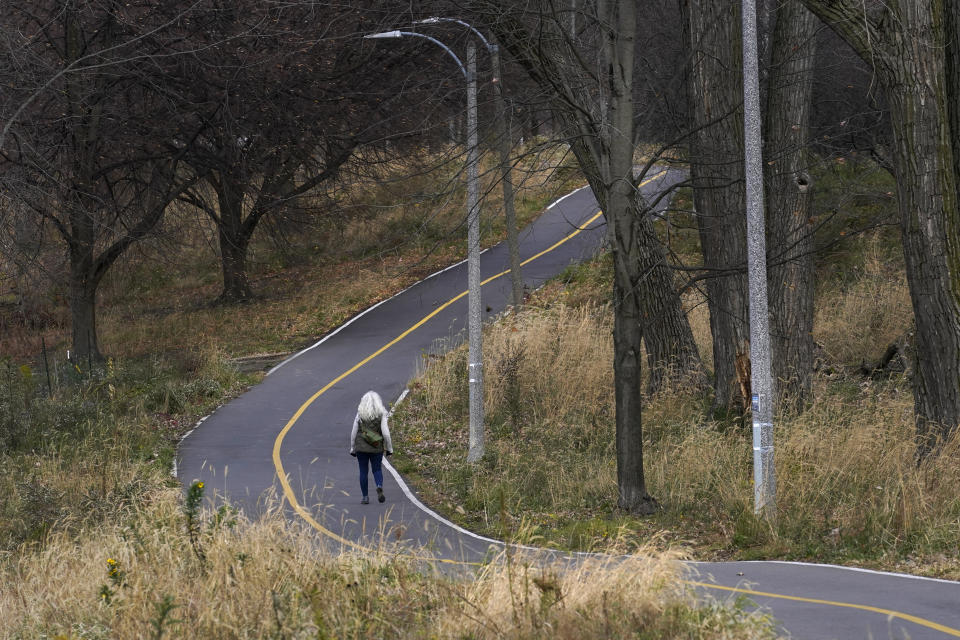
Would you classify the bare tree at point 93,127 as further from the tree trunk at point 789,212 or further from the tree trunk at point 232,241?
the tree trunk at point 789,212

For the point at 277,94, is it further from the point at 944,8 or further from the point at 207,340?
the point at 944,8

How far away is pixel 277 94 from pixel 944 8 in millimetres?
19639

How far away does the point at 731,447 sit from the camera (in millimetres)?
13438

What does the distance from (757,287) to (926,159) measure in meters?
2.36

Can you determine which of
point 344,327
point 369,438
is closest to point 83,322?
point 344,327

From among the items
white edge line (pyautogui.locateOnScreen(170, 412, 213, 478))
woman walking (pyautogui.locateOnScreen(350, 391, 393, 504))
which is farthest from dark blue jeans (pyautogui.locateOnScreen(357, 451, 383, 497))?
white edge line (pyautogui.locateOnScreen(170, 412, 213, 478))

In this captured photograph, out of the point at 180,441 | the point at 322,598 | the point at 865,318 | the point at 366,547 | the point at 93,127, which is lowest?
the point at 322,598

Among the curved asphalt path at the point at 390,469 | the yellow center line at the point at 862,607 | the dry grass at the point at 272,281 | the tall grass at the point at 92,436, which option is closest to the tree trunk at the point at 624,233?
the curved asphalt path at the point at 390,469

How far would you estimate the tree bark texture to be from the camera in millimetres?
10969

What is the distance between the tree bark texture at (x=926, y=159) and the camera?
36.0 feet

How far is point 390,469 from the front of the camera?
1658cm

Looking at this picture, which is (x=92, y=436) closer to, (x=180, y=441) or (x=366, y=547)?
(x=180, y=441)

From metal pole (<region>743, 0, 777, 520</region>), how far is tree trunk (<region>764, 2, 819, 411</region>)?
4.12m

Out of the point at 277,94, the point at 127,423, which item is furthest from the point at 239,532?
the point at 277,94
